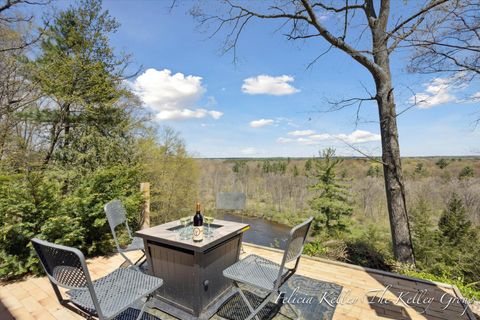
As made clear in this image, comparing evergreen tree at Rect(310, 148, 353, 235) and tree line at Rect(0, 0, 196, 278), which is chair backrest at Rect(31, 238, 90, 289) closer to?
tree line at Rect(0, 0, 196, 278)

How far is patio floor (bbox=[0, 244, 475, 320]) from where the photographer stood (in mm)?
2045

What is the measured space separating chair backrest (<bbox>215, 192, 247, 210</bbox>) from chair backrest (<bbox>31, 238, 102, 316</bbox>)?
2313 millimetres

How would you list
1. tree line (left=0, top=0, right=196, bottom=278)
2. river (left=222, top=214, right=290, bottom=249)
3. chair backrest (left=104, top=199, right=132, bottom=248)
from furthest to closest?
river (left=222, top=214, right=290, bottom=249), tree line (left=0, top=0, right=196, bottom=278), chair backrest (left=104, top=199, right=132, bottom=248)

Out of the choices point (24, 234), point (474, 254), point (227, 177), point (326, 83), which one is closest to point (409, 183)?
point (474, 254)

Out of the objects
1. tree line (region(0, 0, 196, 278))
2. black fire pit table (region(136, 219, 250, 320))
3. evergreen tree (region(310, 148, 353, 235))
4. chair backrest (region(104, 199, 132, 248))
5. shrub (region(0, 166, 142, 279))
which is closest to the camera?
black fire pit table (region(136, 219, 250, 320))

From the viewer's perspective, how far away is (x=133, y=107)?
7891 millimetres

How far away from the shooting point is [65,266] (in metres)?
1.29

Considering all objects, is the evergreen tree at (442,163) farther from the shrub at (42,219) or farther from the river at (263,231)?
the shrub at (42,219)

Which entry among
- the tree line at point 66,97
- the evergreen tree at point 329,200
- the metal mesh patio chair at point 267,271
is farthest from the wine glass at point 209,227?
the evergreen tree at point 329,200

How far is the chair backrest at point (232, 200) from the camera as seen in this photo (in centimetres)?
348

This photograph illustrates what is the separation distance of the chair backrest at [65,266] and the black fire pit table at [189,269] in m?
0.68

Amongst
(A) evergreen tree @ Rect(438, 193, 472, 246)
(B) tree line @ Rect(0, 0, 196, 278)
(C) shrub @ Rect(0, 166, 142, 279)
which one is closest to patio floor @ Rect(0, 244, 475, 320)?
(C) shrub @ Rect(0, 166, 142, 279)

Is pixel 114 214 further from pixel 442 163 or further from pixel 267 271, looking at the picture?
pixel 442 163

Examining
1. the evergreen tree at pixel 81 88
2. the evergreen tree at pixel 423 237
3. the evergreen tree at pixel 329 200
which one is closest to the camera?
the evergreen tree at pixel 423 237
